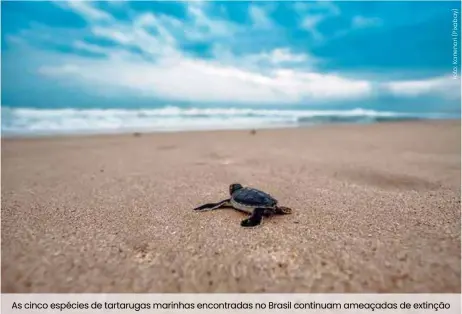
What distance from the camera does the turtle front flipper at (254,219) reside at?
2.45m

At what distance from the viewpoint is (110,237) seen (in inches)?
86.5

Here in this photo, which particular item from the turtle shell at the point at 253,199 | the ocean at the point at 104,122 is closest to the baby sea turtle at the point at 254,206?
the turtle shell at the point at 253,199

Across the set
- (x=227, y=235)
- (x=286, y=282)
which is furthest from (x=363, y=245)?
(x=227, y=235)

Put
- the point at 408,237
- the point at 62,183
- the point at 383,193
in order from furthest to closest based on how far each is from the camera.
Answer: the point at 62,183, the point at 383,193, the point at 408,237

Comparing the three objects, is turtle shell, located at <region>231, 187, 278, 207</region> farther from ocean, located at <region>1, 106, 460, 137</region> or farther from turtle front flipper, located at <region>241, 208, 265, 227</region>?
ocean, located at <region>1, 106, 460, 137</region>

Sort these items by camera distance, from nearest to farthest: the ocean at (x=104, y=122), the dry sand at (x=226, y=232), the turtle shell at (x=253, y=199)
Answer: the dry sand at (x=226, y=232) → the turtle shell at (x=253, y=199) → the ocean at (x=104, y=122)

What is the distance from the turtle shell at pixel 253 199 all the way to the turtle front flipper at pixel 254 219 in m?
0.06

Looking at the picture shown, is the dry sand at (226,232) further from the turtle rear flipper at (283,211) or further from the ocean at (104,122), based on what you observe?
the ocean at (104,122)

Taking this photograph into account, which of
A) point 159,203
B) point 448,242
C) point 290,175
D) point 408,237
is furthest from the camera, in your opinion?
point 290,175

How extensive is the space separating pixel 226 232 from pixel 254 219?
0.32 m

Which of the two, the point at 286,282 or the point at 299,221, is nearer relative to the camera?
the point at 286,282

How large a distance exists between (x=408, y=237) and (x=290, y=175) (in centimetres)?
239

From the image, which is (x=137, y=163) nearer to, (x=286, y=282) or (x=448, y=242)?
(x=286, y=282)
